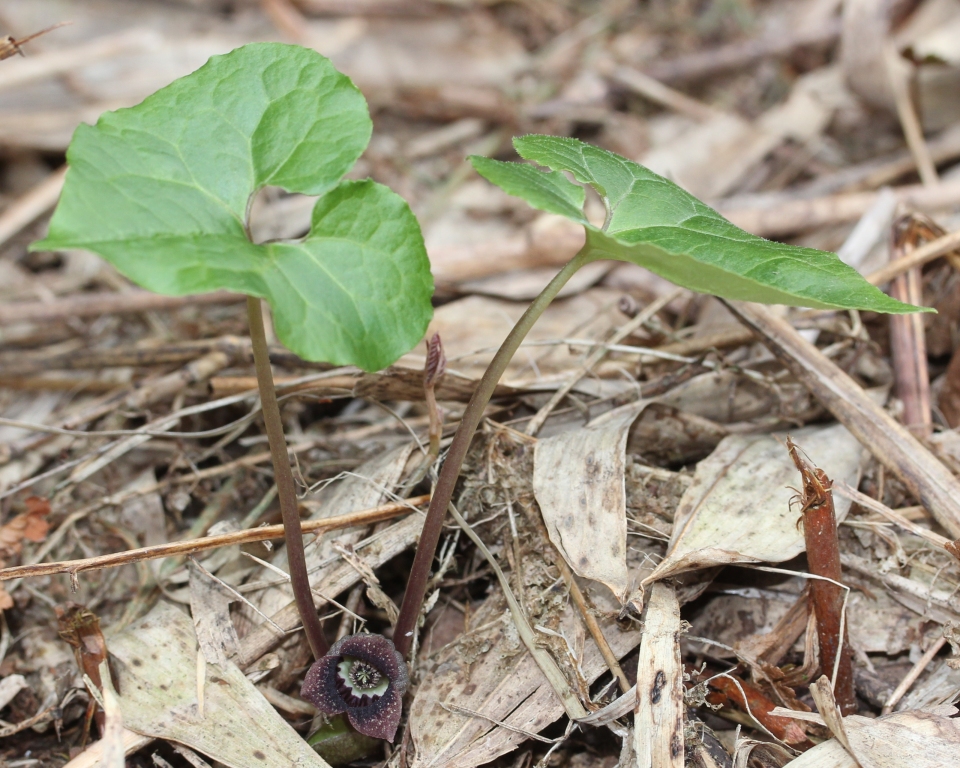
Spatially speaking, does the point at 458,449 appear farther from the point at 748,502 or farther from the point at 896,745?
the point at 896,745

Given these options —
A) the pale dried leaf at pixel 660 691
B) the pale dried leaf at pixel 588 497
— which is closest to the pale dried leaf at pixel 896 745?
the pale dried leaf at pixel 660 691

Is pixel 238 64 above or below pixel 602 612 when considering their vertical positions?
above

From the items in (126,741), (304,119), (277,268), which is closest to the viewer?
(277,268)

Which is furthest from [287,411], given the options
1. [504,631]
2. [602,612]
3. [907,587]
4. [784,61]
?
[784,61]

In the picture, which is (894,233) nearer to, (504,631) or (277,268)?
(504,631)

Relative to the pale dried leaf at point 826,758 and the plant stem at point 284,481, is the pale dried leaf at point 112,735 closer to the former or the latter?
the plant stem at point 284,481

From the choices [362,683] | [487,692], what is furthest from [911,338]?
[362,683]

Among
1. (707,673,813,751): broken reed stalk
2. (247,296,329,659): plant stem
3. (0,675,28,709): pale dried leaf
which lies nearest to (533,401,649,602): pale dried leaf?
(707,673,813,751): broken reed stalk

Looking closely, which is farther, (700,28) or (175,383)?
(700,28)
